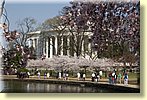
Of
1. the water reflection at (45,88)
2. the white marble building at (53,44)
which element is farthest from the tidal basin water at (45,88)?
the white marble building at (53,44)

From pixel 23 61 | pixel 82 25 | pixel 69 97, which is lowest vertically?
pixel 69 97

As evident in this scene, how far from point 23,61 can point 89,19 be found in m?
0.70

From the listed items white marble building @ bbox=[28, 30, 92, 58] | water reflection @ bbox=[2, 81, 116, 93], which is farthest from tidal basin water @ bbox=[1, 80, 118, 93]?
white marble building @ bbox=[28, 30, 92, 58]

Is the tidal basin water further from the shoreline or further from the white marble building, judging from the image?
the white marble building

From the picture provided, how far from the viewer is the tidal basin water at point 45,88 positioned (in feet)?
16.6

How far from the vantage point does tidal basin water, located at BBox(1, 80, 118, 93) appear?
199 inches

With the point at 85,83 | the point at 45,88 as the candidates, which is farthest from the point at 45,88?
the point at 85,83

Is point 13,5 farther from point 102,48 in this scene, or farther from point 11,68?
point 102,48

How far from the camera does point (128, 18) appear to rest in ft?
16.8

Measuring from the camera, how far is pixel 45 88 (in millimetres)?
5094

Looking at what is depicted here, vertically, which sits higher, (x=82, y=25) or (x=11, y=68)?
(x=82, y=25)

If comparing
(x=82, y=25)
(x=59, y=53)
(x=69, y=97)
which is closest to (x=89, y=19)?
(x=82, y=25)

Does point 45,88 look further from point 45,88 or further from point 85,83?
point 85,83

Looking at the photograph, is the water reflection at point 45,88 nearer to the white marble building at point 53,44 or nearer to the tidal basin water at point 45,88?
the tidal basin water at point 45,88
